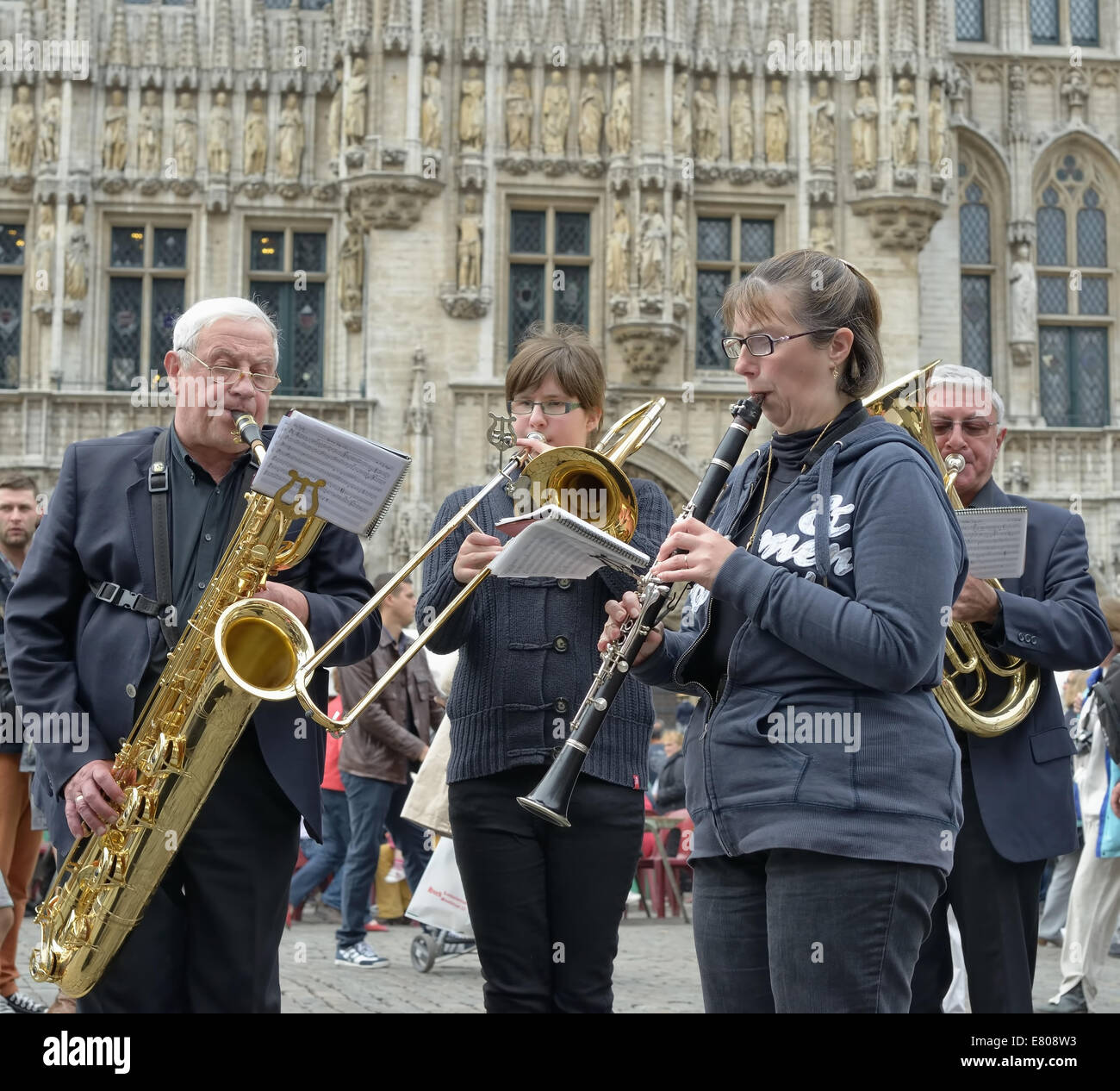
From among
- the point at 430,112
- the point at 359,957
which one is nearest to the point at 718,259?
the point at 430,112

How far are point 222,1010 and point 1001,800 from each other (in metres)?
2.23

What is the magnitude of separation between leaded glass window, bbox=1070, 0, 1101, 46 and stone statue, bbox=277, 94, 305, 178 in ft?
33.5

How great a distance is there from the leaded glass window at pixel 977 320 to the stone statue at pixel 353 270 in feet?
25.8

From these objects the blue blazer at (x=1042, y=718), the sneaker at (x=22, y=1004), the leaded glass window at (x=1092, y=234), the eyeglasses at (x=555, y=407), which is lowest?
the sneaker at (x=22, y=1004)

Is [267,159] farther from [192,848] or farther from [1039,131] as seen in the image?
[192,848]

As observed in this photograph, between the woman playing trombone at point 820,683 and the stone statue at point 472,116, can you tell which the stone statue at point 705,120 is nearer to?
the stone statue at point 472,116

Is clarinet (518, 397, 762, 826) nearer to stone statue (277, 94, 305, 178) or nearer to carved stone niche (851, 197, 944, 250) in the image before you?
carved stone niche (851, 197, 944, 250)

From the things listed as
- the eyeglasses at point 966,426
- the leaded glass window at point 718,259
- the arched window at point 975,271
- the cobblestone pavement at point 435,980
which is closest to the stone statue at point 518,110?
the leaded glass window at point 718,259

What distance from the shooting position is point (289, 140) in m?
20.1

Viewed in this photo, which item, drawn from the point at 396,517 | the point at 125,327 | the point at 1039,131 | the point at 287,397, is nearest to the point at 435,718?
the point at 396,517

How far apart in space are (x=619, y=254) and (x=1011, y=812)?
15623mm

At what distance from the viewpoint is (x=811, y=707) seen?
10.6ft

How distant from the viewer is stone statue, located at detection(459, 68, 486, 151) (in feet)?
64.6

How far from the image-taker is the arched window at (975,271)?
21.5m
